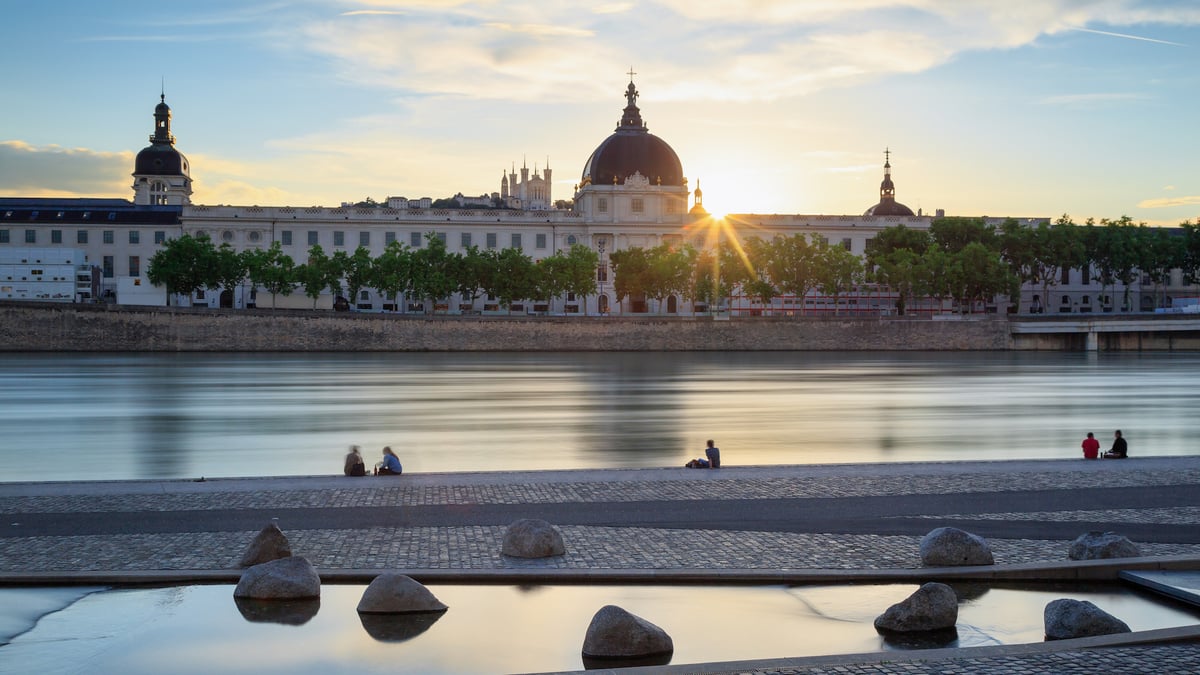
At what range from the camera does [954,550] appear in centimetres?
1443

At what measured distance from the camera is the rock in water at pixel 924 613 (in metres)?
12.2

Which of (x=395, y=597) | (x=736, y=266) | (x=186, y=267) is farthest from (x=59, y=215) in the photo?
(x=395, y=597)

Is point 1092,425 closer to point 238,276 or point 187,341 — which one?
point 187,341

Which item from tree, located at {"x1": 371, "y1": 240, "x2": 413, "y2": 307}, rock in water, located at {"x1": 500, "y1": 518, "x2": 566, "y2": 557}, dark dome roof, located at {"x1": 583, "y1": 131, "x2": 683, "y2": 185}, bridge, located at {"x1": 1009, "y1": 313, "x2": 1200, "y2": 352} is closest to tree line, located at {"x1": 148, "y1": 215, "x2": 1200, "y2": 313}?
tree, located at {"x1": 371, "y1": 240, "x2": 413, "y2": 307}

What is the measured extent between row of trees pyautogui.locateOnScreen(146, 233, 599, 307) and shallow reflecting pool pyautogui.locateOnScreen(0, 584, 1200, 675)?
341ft

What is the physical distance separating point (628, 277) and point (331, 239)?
3518 centimetres

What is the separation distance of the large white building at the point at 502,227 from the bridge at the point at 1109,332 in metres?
18.7

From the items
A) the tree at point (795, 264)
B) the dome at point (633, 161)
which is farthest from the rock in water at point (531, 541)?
the dome at point (633, 161)

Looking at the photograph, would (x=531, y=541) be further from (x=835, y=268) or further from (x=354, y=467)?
(x=835, y=268)

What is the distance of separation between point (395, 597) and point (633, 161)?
13374cm

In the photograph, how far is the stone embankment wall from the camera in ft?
318

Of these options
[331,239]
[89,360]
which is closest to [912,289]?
[331,239]

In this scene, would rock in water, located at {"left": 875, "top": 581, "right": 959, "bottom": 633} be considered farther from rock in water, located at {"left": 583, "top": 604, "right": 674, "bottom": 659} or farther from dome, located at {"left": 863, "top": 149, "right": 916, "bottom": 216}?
dome, located at {"left": 863, "top": 149, "right": 916, "bottom": 216}

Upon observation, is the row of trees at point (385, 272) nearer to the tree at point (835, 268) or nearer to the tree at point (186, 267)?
the tree at point (186, 267)
